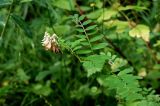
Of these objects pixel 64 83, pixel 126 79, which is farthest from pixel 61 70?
pixel 126 79

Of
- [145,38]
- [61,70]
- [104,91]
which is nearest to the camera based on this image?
[145,38]

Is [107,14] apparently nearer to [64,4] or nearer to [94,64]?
[64,4]

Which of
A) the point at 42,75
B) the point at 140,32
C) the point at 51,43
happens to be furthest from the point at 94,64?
the point at 42,75

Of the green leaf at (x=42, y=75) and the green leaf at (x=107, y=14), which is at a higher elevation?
the green leaf at (x=107, y=14)

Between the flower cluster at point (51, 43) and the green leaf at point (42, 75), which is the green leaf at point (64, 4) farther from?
the flower cluster at point (51, 43)

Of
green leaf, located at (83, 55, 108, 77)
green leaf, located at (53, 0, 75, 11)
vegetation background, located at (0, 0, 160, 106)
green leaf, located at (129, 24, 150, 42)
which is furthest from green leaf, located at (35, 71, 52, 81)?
green leaf, located at (83, 55, 108, 77)

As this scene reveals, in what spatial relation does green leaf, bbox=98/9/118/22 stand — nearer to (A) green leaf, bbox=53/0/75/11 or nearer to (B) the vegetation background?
(B) the vegetation background

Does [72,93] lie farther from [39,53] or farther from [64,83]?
[39,53]

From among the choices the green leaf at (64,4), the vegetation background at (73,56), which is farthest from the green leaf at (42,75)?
the green leaf at (64,4)
